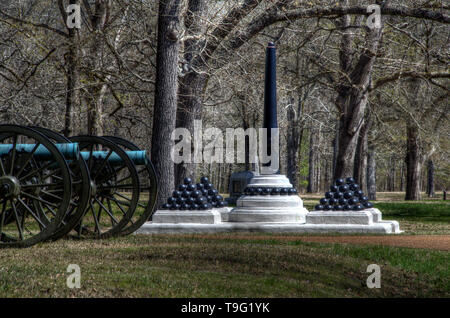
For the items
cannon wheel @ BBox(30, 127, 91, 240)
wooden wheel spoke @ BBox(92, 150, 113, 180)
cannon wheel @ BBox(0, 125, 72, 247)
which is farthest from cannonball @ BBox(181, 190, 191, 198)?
cannon wheel @ BBox(0, 125, 72, 247)

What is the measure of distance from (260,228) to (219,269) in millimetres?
5907

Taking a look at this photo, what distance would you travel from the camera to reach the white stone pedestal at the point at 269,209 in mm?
14734

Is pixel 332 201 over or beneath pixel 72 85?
beneath

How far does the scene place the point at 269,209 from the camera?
14.9 metres

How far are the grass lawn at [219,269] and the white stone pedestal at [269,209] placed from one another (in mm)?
2647

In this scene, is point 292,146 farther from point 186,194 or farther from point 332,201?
point 186,194

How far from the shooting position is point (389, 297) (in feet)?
25.4

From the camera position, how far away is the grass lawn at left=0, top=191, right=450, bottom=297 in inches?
278

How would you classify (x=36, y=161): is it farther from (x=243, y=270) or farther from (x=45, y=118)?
(x=45, y=118)

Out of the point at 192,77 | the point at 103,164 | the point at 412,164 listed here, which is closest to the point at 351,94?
the point at 192,77

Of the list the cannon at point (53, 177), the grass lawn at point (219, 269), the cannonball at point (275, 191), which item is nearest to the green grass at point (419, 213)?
the cannonball at point (275, 191)
